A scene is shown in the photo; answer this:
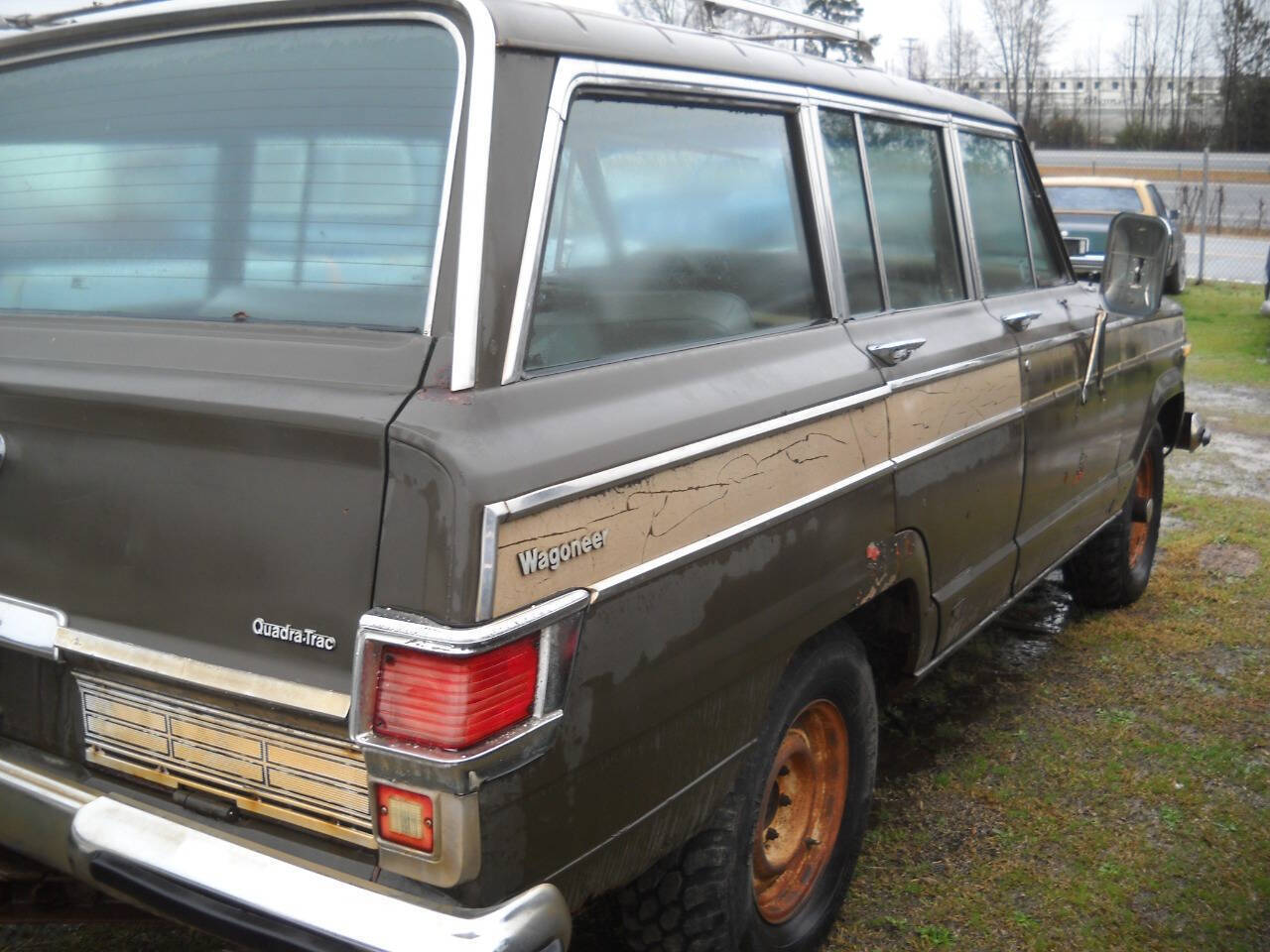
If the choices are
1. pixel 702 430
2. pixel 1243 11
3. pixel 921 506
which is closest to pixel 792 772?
pixel 921 506

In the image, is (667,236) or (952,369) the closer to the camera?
(667,236)

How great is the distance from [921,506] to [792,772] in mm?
732

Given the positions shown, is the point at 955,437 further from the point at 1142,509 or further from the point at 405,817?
the point at 1142,509

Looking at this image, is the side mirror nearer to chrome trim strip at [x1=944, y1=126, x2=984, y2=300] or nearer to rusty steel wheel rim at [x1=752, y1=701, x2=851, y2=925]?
chrome trim strip at [x1=944, y1=126, x2=984, y2=300]

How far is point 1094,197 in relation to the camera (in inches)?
582

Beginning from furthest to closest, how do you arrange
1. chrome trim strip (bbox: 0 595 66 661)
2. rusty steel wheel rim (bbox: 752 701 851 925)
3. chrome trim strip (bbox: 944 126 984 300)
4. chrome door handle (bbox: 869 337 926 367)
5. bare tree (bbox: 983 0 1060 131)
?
bare tree (bbox: 983 0 1060 131) → chrome trim strip (bbox: 944 126 984 300) → chrome door handle (bbox: 869 337 926 367) → rusty steel wheel rim (bbox: 752 701 851 925) → chrome trim strip (bbox: 0 595 66 661)

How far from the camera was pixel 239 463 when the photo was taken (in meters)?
1.94

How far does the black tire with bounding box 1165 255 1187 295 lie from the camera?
1401 centimetres

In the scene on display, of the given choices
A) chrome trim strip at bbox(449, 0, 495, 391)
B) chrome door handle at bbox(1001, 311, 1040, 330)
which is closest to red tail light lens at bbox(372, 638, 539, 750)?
chrome trim strip at bbox(449, 0, 495, 391)

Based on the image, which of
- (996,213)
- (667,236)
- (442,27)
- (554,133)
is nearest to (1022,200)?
(996,213)

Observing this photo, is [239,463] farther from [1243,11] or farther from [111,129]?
[1243,11]

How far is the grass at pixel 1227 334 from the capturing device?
11.5m

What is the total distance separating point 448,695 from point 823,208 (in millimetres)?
1632

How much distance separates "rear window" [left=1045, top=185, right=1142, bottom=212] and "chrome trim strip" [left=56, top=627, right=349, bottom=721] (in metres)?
14.3
